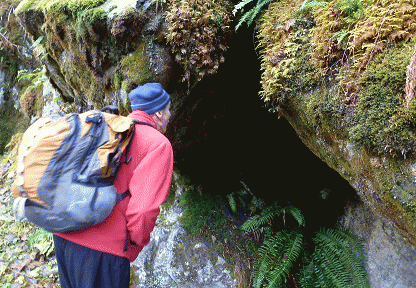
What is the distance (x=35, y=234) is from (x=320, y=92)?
6369mm

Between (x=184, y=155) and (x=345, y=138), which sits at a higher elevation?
(x=345, y=138)

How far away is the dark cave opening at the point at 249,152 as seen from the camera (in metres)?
4.20

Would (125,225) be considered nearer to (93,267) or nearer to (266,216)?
(93,267)

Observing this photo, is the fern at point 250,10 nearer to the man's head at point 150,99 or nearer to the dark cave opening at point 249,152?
the dark cave opening at point 249,152

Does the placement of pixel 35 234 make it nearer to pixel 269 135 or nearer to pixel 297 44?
pixel 269 135

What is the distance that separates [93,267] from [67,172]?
909 mm

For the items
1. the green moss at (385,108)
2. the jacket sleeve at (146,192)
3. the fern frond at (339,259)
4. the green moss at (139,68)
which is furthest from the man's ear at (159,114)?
the fern frond at (339,259)

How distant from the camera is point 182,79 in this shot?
3.54 metres

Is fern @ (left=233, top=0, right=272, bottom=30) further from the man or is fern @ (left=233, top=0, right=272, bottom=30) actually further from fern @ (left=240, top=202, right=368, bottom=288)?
fern @ (left=240, top=202, right=368, bottom=288)

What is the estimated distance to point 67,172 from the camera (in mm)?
1964

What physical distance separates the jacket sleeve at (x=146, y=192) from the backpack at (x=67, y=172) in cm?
19

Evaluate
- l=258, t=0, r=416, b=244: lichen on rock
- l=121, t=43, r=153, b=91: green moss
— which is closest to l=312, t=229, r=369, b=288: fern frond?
l=258, t=0, r=416, b=244: lichen on rock

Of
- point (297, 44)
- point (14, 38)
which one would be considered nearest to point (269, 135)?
point (297, 44)

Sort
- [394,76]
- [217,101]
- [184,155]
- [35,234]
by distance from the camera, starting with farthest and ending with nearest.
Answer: [35,234]
[184,155]
[217,101]
[394,76]
